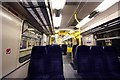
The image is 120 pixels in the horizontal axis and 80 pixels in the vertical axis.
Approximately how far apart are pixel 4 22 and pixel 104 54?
9.75 ft

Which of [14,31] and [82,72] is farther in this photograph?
[82,72]

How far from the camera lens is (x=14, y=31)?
2.60 metres

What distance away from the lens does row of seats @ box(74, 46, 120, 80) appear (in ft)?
11.8

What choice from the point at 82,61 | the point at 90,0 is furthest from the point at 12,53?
Answer: the point at 90,0

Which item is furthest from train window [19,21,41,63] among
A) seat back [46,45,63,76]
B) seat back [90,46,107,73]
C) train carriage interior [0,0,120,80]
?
seat back [90,46,107,73]

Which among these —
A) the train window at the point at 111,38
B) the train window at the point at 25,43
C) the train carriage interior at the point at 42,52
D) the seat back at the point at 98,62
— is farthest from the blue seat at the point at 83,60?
the train window at the point at 25,43

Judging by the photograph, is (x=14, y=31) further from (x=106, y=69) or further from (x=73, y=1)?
(x=106, y=69)

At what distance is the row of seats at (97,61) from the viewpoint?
3.59 meters

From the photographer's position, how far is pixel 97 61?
3715 mm

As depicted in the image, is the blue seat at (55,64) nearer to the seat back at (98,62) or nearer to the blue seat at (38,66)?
the blue seat at (38,66)

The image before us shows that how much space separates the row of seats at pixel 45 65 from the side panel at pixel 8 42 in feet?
1.90

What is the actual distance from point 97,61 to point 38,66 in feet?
5.99

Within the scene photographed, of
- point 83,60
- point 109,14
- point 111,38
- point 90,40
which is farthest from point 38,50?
point 90,40

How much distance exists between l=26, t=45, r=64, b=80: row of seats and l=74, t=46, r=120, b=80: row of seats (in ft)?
2.40
